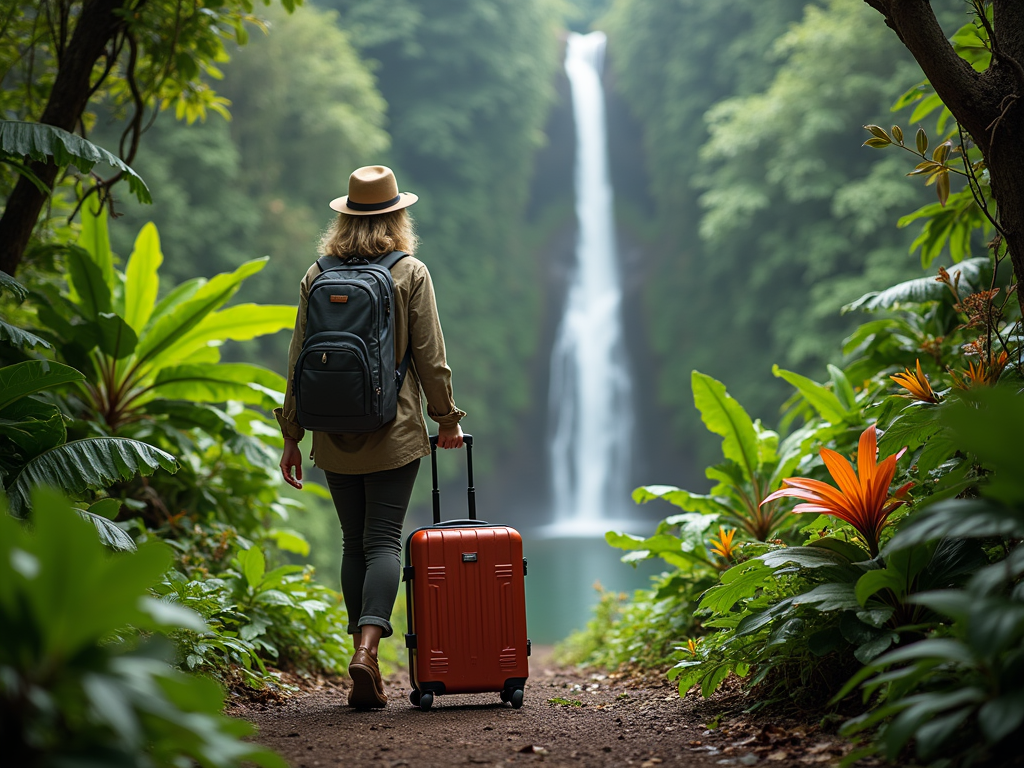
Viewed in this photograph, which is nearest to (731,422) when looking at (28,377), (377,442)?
(377,442)

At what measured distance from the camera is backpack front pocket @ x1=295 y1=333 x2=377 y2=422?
7.70 ft

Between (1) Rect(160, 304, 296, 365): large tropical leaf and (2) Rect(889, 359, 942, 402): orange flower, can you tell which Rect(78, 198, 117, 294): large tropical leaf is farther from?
(2) Rect(889, 359, 942, 402): orange flower

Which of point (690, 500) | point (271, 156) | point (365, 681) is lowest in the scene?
point (365, 681)

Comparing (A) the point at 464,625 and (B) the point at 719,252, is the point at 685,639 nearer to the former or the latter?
(A) the point at 464,625

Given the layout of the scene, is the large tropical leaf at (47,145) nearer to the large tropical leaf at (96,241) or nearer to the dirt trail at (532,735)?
the large tropical leaf at (96,241)

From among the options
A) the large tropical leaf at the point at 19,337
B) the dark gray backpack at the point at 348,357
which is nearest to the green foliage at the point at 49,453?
the large tropical leaf at the point at 19,337

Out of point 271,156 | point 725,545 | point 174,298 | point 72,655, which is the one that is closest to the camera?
point 72,655

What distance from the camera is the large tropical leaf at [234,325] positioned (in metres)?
3.84

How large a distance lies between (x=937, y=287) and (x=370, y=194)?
7.66ft

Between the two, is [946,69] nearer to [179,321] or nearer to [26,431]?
[26,431]

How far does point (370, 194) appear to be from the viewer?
2.61 meters

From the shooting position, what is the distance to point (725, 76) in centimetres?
1825

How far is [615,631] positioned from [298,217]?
39.5 ft

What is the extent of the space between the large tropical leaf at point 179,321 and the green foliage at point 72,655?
2.84 m
